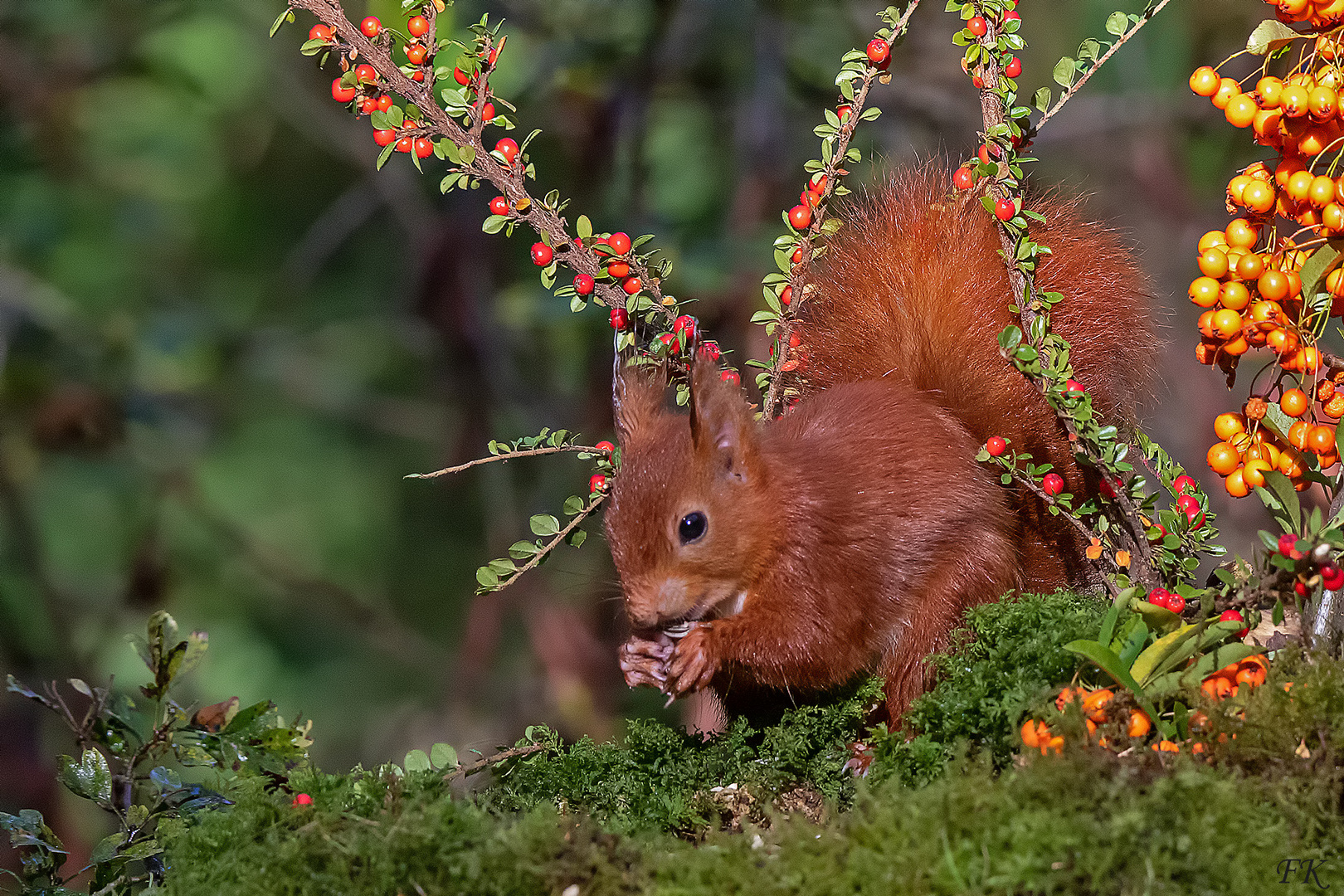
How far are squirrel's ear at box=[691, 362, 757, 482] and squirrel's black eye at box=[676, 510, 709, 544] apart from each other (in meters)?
0.05

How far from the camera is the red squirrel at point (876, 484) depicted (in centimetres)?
105

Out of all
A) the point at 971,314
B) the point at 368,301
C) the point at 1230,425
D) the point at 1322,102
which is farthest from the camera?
the point at 368,301

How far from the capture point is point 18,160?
1.85 meters

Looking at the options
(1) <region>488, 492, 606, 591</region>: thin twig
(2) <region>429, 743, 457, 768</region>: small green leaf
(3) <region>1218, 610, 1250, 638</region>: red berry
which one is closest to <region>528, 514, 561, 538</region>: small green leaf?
(1) <region>488, 492, 606, 591</region>: thin twig

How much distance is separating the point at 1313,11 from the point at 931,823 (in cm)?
68

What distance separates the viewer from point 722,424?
1.06 m

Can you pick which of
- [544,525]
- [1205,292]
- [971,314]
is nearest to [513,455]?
[544,525]

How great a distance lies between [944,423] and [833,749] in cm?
33

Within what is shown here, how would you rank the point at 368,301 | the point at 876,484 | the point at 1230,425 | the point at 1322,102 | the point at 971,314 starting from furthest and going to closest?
the point at 368,301, the point at 971,314, the point at 876,484, the point at 1230,425, the point at 1322,102

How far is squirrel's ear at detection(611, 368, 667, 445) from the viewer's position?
114 centimetres

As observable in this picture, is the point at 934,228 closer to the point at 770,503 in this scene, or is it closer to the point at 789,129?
the point at 770,503

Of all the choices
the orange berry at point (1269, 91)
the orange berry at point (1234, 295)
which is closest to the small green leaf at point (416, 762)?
the orange berry at point (1234, 295)

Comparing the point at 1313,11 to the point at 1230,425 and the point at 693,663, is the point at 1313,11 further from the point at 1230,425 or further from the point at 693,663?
the point at 693,663

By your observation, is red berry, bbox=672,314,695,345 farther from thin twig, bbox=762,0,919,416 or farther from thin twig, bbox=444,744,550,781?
thin twig, bbox=444,744,550,781
